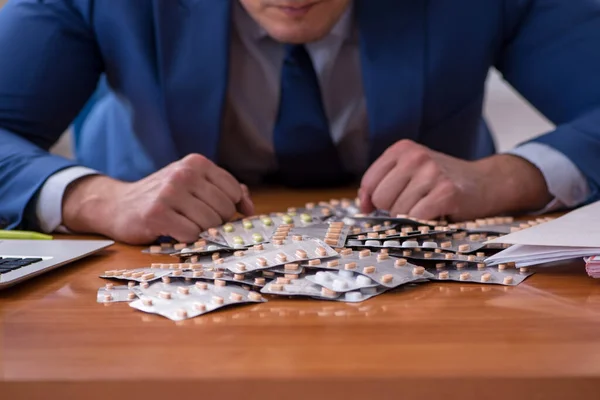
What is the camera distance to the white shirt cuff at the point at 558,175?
1.19m

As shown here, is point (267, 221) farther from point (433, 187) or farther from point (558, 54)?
point (558, 54)

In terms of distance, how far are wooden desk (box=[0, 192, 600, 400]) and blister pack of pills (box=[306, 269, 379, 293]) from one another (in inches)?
0.8

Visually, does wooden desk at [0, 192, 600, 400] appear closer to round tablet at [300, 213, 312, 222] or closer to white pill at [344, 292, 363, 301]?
white pill at [344, 292, 363, 301]

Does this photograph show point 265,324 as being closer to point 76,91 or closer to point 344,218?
Result: point 344,218

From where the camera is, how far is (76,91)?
1.33 m

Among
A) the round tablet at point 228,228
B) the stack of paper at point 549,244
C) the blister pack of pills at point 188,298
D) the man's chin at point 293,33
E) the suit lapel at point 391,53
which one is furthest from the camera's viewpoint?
the suit lapel at point 391,53

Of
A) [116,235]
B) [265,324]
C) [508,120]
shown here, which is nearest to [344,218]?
[116,235]

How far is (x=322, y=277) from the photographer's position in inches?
29.7

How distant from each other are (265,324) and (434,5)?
800mm

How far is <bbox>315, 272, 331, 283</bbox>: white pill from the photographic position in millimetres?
752

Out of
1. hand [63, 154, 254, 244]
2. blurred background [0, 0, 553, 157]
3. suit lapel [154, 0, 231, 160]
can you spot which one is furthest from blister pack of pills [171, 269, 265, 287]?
blurred background [0, 0, 553, 157]

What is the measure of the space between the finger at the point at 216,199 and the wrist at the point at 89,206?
118 mm

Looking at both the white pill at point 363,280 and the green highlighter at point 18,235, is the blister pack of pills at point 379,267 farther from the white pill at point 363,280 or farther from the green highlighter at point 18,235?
the green highlighter at point 18,235

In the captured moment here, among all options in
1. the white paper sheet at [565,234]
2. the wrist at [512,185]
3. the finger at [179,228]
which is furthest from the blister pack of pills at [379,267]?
the wrist at [512,185]
